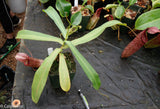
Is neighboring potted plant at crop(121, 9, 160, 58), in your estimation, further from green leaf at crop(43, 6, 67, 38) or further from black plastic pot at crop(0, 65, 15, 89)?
black plastic pot at crop(0, 65, 15, 89)

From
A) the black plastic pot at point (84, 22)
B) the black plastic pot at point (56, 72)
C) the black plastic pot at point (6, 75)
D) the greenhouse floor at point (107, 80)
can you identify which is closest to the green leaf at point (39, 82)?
the black plastic pot at point (56, 72)

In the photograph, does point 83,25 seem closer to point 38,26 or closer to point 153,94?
point 38,26

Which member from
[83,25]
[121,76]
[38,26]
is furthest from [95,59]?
[38,26]

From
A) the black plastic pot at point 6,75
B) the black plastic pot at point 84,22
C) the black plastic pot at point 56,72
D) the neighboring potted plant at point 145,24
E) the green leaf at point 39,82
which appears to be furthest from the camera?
the black plastic pot at point 84,22

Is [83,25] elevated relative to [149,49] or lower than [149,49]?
elevated

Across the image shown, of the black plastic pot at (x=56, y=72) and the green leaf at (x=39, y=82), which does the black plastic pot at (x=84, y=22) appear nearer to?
the black plastic pot at (x=56, y=72)
